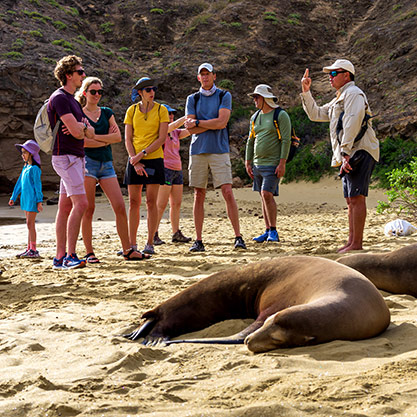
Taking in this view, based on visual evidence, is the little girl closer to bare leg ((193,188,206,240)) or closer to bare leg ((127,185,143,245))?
bare leg ((127,185,143,245))

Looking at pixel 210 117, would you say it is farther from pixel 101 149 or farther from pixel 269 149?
pixel 101 149

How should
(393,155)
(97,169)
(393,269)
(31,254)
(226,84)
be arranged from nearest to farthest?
(393,269) < (97,169) < (31,254) < (393,155) < (226,84)

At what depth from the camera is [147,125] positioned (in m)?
→ 6.95

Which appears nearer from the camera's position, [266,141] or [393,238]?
[393,238]

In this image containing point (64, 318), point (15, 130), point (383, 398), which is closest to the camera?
point (383, 398)

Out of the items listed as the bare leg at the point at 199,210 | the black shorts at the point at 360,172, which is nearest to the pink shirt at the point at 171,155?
the bare leg at the point at 199,210

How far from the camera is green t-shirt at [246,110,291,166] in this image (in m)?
8.02

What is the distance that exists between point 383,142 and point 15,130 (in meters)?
14.5

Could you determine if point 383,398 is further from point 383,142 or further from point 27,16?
point 27,16

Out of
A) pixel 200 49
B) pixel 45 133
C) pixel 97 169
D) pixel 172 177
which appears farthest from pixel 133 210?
pixel 200 49

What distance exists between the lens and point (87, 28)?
1169 inches

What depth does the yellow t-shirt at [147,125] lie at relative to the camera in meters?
6.94

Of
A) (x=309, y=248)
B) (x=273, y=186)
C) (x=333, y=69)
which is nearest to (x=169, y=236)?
(x=273, y=186)

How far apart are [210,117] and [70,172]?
2.29 metres
